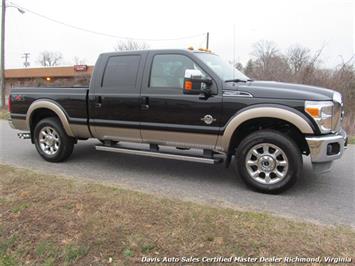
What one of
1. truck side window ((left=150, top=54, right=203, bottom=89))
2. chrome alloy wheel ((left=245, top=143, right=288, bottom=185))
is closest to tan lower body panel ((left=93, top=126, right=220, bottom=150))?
chrome alloy wheel ((left=245, top=143, right=288, bottom=185))

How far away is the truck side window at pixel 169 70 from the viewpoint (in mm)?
4648

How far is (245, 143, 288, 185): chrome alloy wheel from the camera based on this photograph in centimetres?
410

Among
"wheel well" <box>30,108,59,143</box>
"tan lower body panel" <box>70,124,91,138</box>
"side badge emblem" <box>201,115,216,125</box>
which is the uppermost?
"side badge emblem" <box>201,115,216,125</box>

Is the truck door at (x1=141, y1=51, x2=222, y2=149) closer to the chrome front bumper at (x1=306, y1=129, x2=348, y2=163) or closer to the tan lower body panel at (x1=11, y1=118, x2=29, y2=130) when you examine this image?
the chrome front bumper at (x1=306, y1=129, x2=348, y2=163)

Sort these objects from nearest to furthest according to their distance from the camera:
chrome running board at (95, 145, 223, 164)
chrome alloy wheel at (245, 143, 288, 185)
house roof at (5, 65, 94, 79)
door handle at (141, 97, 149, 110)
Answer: chrome alloy wheel at (245, 143, 288, 185)
chrome running board at (95, 145, 223, 164)
door handle at (141, 97, 149, 110)
house roof at (5, 65, 94, 79)

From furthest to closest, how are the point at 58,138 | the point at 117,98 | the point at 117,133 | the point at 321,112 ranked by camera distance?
the point at 58,138, the point at 117,133, the point at 117,98, the point at 321,112

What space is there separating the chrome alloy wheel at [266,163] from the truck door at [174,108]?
600 millimetres

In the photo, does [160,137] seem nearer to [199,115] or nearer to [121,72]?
[199,115]

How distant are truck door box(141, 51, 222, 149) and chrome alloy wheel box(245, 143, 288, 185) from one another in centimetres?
60

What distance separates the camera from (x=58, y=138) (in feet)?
18.9

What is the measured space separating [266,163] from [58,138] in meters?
3.82

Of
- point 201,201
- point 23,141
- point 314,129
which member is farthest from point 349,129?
point 23,141

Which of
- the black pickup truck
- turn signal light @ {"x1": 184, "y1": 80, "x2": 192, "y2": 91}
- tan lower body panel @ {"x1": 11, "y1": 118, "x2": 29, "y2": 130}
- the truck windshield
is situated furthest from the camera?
tan lower body panel @ {"x1": 11, "y1": 118, "x2": 29, "y2": 130}

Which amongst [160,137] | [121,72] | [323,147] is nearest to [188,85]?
[160,137]
